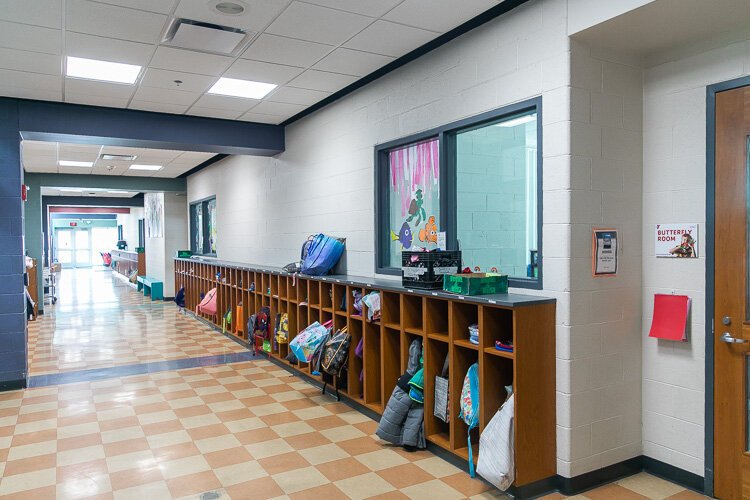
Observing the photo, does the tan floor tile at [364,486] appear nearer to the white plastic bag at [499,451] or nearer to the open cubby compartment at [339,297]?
the white plastic bag at [499,451]

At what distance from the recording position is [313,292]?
5297 millimetres

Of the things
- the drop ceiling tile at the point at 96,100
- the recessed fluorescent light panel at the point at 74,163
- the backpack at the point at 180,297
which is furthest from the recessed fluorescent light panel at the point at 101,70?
the backpack at the point at 180,297

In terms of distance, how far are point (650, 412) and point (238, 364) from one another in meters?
4.31

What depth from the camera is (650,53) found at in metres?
3.22

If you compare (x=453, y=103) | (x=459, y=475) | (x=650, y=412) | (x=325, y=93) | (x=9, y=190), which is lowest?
(x=459, y=475)

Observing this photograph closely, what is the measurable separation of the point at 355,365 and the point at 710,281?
8.92 ft

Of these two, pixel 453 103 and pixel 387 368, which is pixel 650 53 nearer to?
pixel 453 103

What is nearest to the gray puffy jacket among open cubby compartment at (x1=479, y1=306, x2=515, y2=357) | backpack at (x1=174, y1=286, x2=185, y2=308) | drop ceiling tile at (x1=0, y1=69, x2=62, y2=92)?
open cubby compartment at (x1=479, y1=306, x2=515, y2=357)

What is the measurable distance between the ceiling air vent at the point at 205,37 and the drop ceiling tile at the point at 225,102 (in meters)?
1.39

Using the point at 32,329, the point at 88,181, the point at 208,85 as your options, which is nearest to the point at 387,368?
the point at 208,85

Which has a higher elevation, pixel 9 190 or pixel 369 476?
pixel 9 190

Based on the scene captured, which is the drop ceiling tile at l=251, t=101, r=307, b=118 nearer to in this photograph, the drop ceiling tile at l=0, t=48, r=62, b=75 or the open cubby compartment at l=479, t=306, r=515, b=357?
the drop ceiling tile at l=0, t=48, r=62, b=75

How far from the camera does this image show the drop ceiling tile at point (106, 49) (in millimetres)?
3848

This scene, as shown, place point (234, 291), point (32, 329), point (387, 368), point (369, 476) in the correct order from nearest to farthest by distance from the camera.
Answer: point (369, 476), point (387, 368), point (234, 291), point (32, 329)
